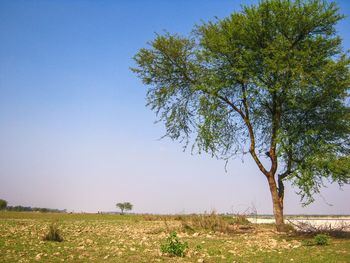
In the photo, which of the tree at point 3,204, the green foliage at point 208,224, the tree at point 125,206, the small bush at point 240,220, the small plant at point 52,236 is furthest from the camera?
the tree at point 125,206

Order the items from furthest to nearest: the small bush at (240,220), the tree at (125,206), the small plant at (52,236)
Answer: the tree at (125,206)
the small bush at (240,220)
the small plant at (52,236)

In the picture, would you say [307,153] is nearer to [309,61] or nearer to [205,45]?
[309,61]

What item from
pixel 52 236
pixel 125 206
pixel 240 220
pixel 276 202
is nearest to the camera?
pixel 52 236

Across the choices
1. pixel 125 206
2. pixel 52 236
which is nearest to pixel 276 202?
pixel 52 236

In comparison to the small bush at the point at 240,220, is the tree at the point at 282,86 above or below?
above

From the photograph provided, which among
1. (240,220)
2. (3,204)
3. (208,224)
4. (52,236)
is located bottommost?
(52,236)

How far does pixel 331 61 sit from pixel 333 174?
5737mm

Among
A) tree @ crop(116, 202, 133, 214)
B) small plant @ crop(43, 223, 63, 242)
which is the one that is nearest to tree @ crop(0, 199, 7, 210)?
tree @ crop(116, 202, 133, 214)

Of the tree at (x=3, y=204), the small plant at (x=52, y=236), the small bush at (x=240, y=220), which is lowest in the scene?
the small plant at (x=52, y=236)

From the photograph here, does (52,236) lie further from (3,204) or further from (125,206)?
(125,206)

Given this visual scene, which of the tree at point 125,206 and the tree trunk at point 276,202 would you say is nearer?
the tree trunk at point 276,202

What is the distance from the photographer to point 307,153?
19.7 meters

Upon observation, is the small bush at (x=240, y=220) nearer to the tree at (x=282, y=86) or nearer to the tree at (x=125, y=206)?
the tree at (x=282, y=86)

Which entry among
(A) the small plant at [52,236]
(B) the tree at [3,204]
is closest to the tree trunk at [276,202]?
(A) the small plant at [52,236]
